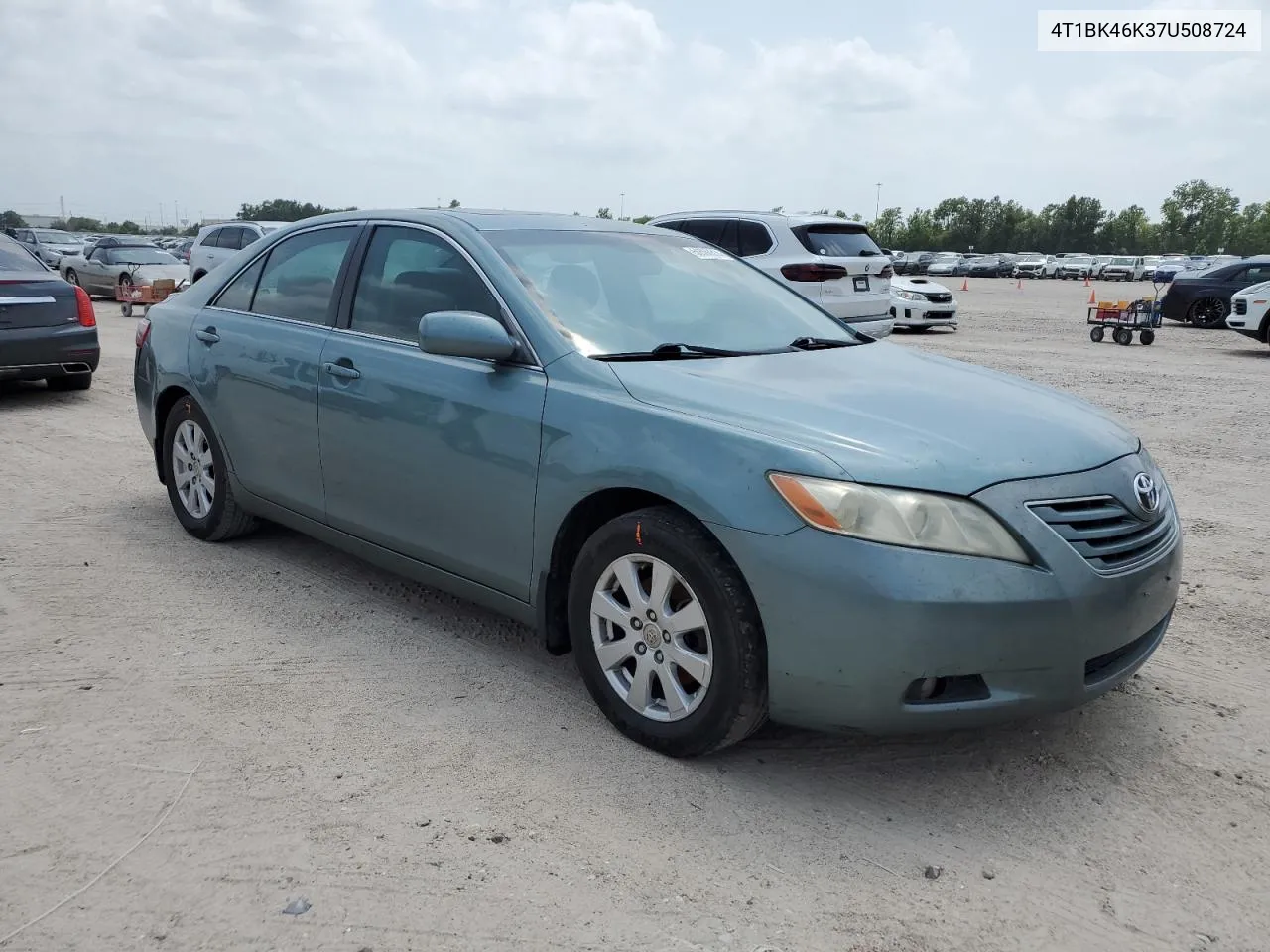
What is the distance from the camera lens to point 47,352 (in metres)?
9.87

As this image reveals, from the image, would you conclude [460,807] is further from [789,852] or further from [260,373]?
[260,373]

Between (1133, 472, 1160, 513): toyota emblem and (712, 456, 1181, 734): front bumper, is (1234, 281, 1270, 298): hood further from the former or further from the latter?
(712, 456, 1181, 734): front bumper

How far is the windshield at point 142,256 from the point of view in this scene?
23.4 m

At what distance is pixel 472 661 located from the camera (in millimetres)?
4191

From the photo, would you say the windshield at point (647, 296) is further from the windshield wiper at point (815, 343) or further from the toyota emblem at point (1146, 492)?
the toyota emblem at point (1146, 492)

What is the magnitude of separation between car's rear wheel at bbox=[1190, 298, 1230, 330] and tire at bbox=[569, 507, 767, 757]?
68.5ft

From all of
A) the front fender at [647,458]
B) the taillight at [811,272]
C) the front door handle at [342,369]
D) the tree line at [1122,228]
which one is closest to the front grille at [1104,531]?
the front fender at [647,458]

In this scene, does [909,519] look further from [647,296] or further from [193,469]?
[193,469]

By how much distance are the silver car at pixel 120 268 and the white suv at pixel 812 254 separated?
13339 millimetres

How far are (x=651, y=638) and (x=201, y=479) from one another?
3.15 metres

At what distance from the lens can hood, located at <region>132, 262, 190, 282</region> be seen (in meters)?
22.3

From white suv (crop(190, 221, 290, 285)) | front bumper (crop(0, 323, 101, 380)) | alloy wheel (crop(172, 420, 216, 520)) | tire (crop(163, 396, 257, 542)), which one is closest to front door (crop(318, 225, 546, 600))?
tire (crop(163, 396, 257, 542))

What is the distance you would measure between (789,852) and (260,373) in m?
3.23

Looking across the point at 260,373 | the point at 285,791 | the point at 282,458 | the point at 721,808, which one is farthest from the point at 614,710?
the point at 260,373
